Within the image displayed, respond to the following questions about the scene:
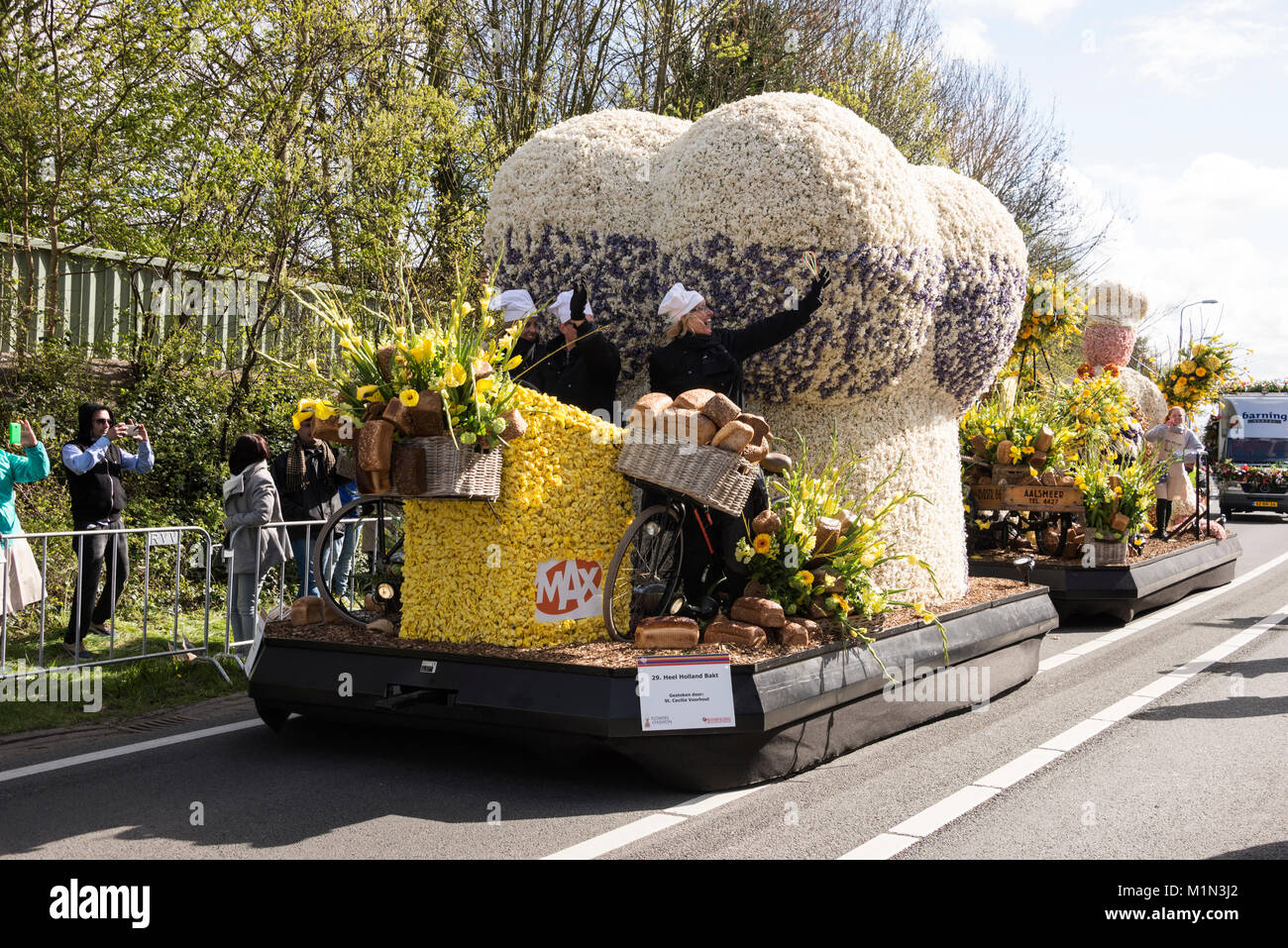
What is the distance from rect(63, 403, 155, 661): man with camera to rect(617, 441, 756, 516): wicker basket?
15.1 ft

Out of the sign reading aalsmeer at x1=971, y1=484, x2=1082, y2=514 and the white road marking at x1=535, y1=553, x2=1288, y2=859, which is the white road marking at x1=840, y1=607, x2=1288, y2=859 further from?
the sign reading aalsmeer at x1=971, y1=484, x2=1082, y2=514

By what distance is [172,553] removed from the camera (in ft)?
35.0

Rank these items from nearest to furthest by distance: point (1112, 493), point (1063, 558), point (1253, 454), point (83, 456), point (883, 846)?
point (883, 846)
point (83, 456)
point (1112, 493)
point (1063, 558)
point (1253, 454)

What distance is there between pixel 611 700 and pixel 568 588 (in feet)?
2.86

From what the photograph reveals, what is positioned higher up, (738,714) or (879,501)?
(879,501)

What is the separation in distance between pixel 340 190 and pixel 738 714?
909cm

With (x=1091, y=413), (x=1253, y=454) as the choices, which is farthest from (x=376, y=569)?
(x=1253, y=454)

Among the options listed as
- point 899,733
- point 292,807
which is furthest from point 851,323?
point 292,807

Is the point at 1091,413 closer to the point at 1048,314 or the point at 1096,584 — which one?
the point at 1048,314

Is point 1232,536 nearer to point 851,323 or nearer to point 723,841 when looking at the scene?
point 851,323

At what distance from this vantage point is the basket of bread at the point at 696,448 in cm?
558

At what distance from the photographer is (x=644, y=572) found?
20.8 ft

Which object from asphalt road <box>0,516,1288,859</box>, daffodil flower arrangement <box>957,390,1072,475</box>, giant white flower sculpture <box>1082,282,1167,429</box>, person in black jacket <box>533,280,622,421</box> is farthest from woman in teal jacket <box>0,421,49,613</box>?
giant white flower sculpture <box>1082,282,1167,429</box>

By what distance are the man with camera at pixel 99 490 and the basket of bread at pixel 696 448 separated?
15.1ft
